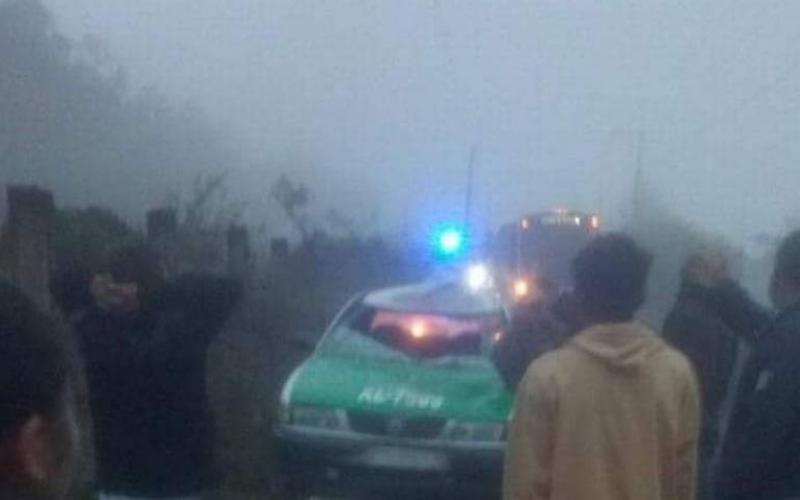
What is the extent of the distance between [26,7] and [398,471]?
18.8m

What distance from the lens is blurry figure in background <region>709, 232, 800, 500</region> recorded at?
597cm

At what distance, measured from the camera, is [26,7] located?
30.6m

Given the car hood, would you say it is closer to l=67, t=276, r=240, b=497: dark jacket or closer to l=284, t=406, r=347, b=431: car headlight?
l=284, t=406, r=347, b=431: car headlight

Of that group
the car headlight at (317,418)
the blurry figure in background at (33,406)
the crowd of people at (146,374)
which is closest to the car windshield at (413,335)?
Result: the car headlight at (317,418)

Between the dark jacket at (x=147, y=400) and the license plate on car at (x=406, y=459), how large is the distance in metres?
5.66

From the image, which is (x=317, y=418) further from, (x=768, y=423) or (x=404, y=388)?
(x=768, y=423)

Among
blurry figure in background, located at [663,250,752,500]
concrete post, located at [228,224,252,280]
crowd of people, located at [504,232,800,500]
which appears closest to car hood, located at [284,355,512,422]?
concrete post, located at [228,224,252,280]

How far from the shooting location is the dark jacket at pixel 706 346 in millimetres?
9602

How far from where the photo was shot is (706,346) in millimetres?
9641

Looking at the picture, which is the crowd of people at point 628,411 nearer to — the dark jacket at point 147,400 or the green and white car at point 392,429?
the dark jacket at point 147,400

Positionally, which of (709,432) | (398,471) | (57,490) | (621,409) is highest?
(57,490)

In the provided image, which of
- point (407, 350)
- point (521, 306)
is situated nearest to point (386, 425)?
point (407, 350)

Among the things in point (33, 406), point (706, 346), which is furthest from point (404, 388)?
point (33, 406)

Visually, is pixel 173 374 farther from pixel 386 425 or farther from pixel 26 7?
pixel 26 7
